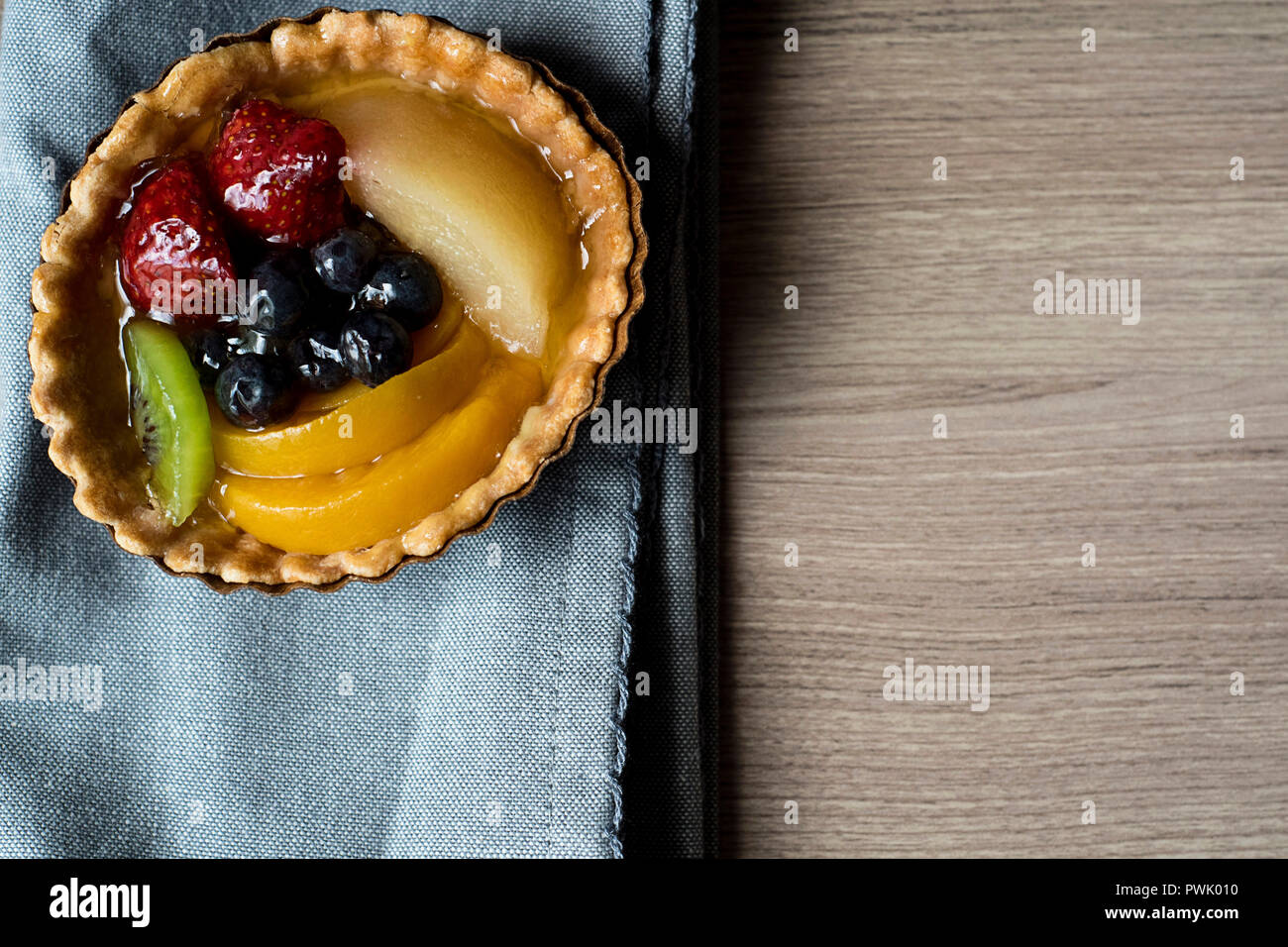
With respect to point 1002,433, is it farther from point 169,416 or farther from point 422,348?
point 169,416

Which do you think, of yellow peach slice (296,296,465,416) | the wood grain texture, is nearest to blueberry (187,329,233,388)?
yellow peach slice (296,296,465,416)

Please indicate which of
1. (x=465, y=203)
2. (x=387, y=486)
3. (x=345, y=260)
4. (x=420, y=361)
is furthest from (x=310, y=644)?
(x=465, y=203)

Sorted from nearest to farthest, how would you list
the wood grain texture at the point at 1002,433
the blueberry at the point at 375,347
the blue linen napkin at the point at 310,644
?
the blueberry at the point at 375,347, the blue linen napkin at the point at 310,644, the wood grain texture at the point at 1002,433

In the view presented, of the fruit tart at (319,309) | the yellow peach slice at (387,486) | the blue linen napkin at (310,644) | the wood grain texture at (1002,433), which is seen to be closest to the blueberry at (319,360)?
the fruit tart at (319,309)

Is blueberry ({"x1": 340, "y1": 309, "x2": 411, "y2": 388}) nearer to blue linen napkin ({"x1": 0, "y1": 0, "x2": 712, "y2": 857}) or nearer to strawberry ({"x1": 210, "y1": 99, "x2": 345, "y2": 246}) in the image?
strawberry ({"x1": 210, "y1": 99, "x2": 345, "y2": 246})

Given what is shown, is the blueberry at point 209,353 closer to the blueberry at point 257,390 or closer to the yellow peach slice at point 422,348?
the blueberry at point 257,390

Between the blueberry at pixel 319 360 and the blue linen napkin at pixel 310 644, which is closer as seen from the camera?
the blueberry at pixel 319 360

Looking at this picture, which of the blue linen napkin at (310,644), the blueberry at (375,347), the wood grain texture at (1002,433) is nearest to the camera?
the blueberry at (375,347)
